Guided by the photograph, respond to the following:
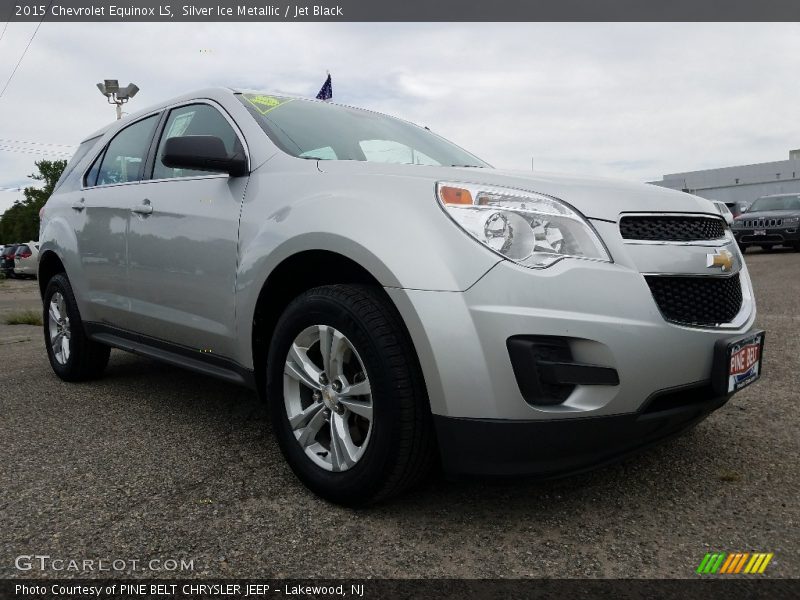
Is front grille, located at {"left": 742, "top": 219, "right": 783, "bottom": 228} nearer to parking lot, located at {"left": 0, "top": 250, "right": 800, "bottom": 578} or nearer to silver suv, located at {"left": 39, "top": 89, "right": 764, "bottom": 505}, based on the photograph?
parking lot, located at {"left": 0, "top": 250, "right": 800, "bottom": 578}

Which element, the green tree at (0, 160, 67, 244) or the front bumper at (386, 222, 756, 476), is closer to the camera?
the front bumper at (386, 222, 756, 476)

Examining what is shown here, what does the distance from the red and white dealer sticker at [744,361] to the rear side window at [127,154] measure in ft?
9.89

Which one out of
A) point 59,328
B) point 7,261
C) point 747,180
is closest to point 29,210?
point 7,261

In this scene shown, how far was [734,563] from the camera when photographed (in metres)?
1.92

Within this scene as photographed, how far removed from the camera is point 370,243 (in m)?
2.16

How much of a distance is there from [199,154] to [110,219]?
126 centimetres

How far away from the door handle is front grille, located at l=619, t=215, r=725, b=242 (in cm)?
228

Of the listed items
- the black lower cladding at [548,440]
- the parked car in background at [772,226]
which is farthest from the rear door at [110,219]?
the parked car in background at [772,226]

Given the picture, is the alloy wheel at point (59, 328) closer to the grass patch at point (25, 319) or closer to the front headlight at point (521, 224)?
the front headlight at point (521, 224)

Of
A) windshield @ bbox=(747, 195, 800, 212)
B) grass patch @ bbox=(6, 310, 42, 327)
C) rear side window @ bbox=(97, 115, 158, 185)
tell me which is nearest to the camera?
rear side window @ bbox=(97, 115, 158, 185)

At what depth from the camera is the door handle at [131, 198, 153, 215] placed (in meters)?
3.28

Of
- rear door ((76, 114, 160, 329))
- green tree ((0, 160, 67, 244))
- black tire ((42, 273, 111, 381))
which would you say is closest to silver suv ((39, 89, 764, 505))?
rear door ((76, 114, 160, 329))

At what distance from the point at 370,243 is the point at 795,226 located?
1492cm

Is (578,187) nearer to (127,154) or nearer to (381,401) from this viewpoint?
(381,401)
